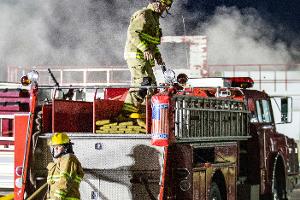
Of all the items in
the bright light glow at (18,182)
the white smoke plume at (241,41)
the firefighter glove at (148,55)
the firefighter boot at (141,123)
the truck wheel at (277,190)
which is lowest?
the truck wheel at (277,190)

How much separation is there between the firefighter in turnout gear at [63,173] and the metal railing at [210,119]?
4.07ft

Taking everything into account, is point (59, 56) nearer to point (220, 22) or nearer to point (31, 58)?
point (31, 58)

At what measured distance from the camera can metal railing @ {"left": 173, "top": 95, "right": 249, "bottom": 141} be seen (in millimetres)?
8438

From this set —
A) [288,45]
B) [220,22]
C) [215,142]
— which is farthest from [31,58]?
[215,142]

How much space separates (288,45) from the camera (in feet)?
135

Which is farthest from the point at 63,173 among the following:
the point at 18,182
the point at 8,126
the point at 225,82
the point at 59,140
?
the point at 225,82

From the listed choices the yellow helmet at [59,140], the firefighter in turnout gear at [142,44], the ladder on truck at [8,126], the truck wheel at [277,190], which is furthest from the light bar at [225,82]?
the yellow helmet at [59,140]

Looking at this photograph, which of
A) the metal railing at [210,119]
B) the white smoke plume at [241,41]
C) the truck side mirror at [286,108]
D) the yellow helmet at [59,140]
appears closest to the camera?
the yellow helmet at [59,140]

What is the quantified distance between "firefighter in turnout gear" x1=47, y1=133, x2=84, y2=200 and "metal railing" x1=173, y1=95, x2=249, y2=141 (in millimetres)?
1240

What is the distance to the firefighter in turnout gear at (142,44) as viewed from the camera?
31.7 ft

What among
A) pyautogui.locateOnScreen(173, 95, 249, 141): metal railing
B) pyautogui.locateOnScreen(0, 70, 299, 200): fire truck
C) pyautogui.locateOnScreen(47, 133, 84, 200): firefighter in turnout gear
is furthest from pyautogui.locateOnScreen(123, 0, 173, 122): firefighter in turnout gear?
pyautogui.locateOnScreen(47, 133, 84, 200): firefighter in turnout gear

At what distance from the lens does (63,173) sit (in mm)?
7488

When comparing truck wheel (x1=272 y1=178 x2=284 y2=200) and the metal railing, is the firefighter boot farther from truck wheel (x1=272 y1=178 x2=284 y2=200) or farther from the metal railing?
truck wheel (x1=272 y1=178 x2=284 y2=200)

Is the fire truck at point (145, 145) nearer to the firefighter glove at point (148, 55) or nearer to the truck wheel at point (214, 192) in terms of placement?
the truck wheel at point (214, 192)
